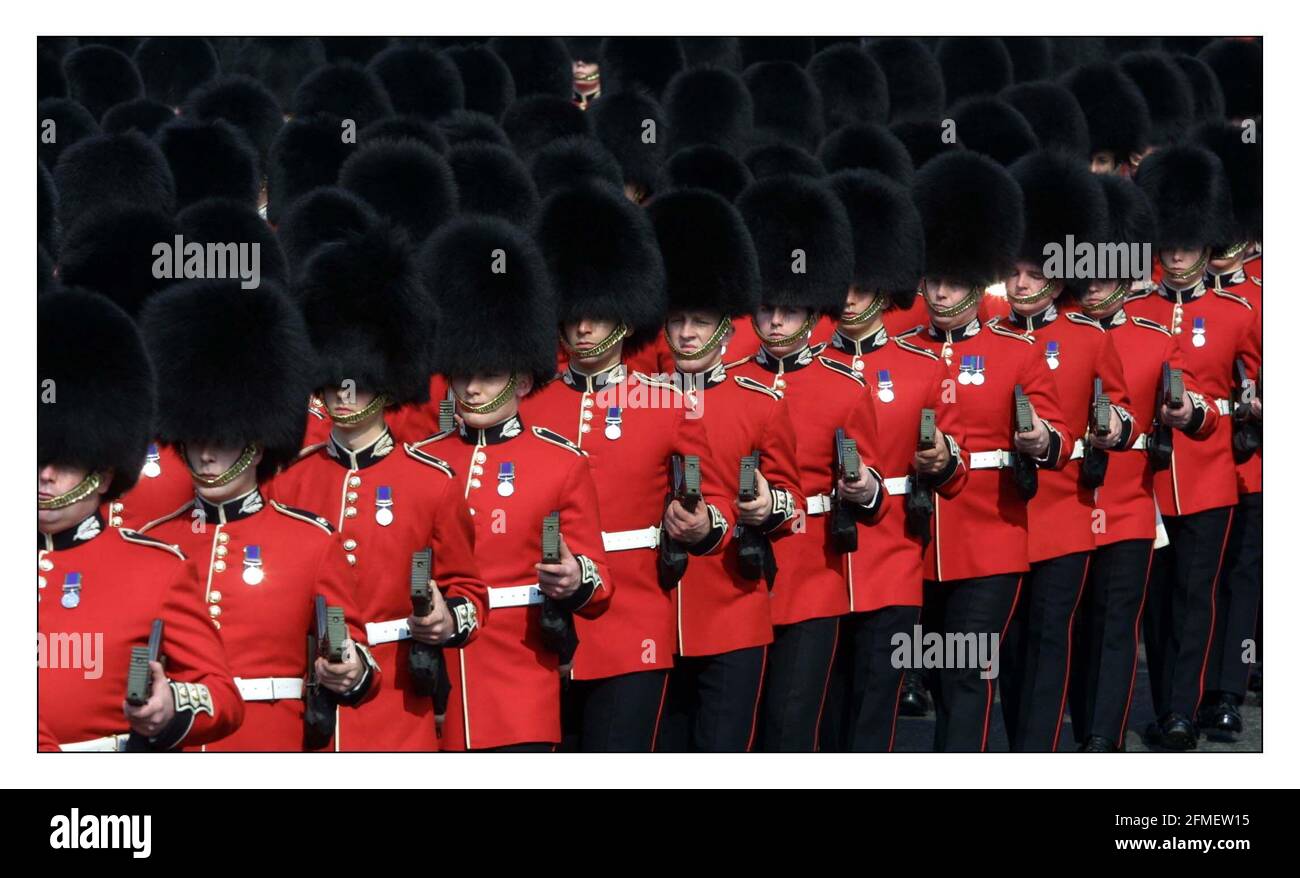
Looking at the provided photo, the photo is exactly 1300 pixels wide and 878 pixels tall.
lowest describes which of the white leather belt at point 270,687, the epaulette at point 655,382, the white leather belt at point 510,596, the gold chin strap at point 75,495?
the white leather belt at point 270,687

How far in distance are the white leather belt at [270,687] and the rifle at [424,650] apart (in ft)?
0.92

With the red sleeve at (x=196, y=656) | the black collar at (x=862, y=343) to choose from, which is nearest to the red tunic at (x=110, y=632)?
the red sleeve at (x=196, y=656)

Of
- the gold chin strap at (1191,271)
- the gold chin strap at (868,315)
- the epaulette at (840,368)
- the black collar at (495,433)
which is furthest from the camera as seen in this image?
the gold chin strap at (1191,271)

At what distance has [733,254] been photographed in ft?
24.0

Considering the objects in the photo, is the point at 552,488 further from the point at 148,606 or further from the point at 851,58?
the point at 851,58

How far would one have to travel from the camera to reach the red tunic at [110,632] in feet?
15.9

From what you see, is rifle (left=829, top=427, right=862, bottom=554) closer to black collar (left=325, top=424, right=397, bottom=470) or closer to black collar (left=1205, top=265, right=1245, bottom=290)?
black collar (left=325, top=424, right=397, bottom=470)

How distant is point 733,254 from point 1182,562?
90.1 inches

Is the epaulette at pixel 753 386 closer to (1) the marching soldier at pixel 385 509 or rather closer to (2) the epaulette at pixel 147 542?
(1) the marching soldier at pixel 385 509

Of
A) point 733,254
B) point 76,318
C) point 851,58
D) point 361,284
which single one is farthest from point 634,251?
point 851,58

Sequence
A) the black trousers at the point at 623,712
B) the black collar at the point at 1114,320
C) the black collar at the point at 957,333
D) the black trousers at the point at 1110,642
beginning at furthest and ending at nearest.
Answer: the black collar at the point at 1114,320
the black trousers at the point at 1110,642
the black collar at the point at 957,333
the black trousers at the point at 623,712

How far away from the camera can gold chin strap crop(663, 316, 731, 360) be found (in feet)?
22.4

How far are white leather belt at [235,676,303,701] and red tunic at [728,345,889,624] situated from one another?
1968mm

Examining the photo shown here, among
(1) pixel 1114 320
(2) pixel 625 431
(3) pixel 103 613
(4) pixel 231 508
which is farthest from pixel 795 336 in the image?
(3) pixel 103 613
